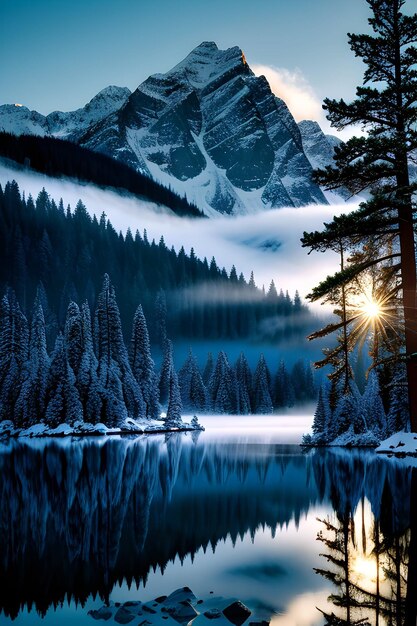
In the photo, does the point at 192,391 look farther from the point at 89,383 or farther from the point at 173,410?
the point at 89,383

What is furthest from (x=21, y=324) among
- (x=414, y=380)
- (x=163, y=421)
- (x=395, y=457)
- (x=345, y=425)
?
(x=414, y=380)

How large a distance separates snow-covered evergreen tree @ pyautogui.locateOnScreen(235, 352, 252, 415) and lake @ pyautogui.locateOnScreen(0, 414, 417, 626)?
103363 mm

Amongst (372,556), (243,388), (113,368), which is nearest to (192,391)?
(243,388)

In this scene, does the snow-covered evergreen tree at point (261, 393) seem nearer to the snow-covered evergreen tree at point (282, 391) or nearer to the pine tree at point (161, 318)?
the snow-covered evergreen tree at point (282, 391)

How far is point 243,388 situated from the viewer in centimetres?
12825

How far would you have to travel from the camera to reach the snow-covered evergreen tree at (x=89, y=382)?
66875 millimetres

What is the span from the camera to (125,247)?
7195 inches

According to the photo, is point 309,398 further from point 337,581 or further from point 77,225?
point 337,581

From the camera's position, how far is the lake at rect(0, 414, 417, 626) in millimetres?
8391

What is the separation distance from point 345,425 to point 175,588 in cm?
3592

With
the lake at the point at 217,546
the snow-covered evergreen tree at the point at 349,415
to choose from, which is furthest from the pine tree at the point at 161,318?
the lake at the point at 217,546

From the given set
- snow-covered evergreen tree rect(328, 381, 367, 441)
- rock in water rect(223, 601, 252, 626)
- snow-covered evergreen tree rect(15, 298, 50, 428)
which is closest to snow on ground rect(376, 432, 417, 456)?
snow-covered evergreen tree rect(328, 381, 367, 441)

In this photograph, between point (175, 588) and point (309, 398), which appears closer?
point (175, 588)

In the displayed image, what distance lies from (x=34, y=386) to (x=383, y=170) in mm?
55446
